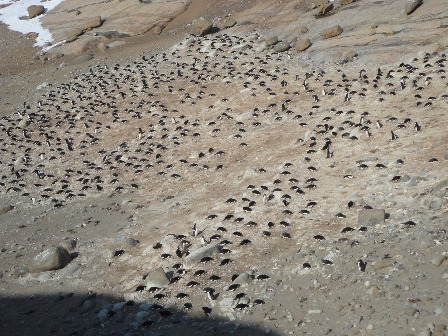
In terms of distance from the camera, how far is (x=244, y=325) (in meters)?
11.0


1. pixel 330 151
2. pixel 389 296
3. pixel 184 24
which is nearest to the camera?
pixel 389 296

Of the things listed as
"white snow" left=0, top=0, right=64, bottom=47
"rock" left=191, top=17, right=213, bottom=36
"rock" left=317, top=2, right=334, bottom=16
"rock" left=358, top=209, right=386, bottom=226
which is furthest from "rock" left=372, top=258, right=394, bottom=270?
"white snow" left=0, top=0, right=64, bottom=47

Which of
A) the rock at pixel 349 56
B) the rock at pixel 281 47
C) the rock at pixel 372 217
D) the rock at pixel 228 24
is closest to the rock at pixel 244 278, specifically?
the rock at pixel 372 217

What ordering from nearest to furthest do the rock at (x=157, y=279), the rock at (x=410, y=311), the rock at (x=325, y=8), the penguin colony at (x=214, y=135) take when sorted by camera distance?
the rock at (x=410, y=311) → the rock at (x=157, y=279) → the penguin colony at (x=214, y=135) → the rock at (x=325, y=8)

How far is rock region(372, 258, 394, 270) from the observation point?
1149cm

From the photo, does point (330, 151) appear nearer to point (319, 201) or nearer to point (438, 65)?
point (319, 201)

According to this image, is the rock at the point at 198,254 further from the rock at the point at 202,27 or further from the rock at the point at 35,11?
the rock at the point at 35,11

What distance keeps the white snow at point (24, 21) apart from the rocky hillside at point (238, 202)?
17198 millimetres

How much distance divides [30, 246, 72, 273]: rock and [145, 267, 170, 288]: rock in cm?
283

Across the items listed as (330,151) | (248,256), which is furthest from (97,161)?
(248,256)

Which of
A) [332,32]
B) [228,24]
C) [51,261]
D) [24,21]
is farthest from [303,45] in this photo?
[24,21]

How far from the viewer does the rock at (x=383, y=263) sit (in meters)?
11.5

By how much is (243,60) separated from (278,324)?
19484 mm

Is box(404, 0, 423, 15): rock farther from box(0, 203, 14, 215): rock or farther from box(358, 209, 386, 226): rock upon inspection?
box(0, 203, 14, 215): rock
